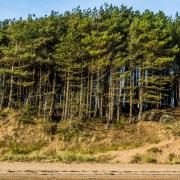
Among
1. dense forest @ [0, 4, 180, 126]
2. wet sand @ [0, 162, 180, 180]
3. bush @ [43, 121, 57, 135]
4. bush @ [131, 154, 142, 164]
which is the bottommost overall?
wet sand @ [0, 162, 180, 180]

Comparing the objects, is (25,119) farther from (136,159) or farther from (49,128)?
(136,159)

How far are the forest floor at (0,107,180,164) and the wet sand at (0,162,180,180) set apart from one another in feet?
24.4

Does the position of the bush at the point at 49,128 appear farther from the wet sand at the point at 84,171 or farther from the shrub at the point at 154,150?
the wet sand at the point at 84,171

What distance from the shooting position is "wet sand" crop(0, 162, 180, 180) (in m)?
32.5

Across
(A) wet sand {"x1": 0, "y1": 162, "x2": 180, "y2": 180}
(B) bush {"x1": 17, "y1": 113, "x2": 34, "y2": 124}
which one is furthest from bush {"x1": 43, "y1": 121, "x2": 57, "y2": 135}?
(A) wet sand {"x1": 0, "y1": 162, "x2": 180, "y2": 180}

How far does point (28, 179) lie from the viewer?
30234 millimetres

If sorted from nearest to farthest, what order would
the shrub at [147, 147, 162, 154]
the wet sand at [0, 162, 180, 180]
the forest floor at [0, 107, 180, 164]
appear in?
1. the wet sand at [0, 162, 180, 180]
2. the shrub at [147, 147, 162, 154]
3. the forest floor at [0, 107, 180, 164]

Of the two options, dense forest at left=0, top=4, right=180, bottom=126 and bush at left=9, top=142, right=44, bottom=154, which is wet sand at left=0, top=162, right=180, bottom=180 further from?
dense forest at left=0, top=4, right=180, bottom=126

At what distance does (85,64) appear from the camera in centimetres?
6003

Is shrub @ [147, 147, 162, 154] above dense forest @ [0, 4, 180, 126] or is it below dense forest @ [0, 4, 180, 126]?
below

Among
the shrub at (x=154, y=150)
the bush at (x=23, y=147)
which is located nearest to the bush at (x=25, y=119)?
the bush at (x=23, y=147)

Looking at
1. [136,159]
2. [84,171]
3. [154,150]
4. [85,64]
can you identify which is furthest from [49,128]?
[84,171]

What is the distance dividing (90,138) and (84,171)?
63.1 feet

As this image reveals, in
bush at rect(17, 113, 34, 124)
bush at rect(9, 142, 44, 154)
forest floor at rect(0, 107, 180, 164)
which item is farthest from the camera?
→ bush at rect(17, 113, 34, 124)
